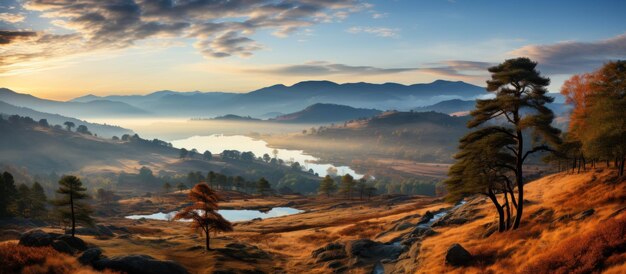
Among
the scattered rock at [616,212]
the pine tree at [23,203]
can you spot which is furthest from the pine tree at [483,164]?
the pine tree at [23,203]

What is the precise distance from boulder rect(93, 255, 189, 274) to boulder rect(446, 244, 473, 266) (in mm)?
23982

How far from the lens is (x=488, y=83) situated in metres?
34.4

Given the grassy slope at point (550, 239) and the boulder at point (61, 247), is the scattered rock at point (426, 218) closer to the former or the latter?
the grassy slope at point (550, 239)

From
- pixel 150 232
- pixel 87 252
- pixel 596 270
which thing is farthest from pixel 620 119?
pixel 150 232

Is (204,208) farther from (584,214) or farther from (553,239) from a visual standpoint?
(584,214)

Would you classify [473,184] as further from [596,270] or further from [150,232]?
[150,232]

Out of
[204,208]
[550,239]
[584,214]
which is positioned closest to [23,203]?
[204,208]

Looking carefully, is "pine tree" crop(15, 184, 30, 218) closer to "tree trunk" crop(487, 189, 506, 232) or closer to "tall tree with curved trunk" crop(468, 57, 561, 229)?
"tree trunk" crop(487, 189, 506, 232)

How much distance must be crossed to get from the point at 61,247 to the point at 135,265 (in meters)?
7.73

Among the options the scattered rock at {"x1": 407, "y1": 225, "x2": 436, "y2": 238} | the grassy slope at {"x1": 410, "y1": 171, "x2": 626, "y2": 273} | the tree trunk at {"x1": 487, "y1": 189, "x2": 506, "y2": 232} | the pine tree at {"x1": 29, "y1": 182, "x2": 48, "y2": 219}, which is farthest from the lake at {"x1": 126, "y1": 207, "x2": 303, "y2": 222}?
the tree trunk at {"x1": 487, "y1": 189, "x2": 506, "y2": 232}

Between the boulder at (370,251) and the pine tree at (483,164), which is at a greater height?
the pine tree at (483,164)

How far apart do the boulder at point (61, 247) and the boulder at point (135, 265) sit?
415 centimetres

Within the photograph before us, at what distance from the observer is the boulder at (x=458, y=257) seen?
3051 cm

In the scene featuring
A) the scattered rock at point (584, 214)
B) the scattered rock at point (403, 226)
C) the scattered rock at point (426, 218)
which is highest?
the scattered rock at point (584, 214)
